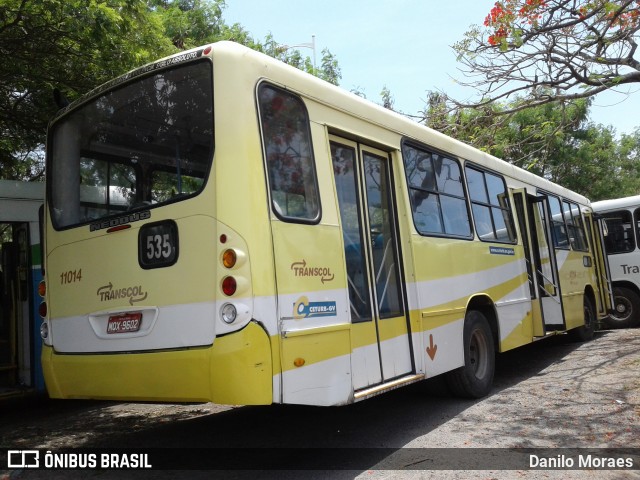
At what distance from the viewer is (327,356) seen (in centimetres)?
409

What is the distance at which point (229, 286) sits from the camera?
3.65 metres

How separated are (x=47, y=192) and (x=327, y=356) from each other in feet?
9.77

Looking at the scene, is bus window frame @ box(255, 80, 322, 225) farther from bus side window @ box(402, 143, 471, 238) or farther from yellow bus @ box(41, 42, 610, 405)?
bus side window @ box(402, 143, 471, 238)

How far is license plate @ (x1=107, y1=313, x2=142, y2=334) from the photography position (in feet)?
13.4

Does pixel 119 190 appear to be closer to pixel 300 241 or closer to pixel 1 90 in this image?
pixel 300 241

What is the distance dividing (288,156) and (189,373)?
5.49 feet

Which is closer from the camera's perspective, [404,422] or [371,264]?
[371,264]

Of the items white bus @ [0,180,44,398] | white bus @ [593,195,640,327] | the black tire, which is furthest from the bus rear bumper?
white bus @ [593,195,640,327]

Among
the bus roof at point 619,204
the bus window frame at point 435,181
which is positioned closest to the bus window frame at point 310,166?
the bus window frame at point 435,181

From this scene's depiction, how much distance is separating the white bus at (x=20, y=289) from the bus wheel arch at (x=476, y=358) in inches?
189

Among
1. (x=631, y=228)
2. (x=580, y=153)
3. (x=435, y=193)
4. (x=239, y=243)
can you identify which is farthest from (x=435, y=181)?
(x=580, y=153)

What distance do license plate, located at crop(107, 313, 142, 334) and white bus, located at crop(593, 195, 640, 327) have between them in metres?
11.7

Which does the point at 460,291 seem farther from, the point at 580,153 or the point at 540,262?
the point at 580,153

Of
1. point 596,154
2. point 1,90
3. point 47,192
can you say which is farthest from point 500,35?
point 596,154
